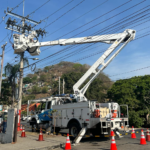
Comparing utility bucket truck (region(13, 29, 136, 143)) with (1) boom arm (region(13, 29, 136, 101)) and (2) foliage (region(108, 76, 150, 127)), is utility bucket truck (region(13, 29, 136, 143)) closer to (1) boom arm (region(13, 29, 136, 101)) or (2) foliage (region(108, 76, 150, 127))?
(1) boom arm (region(13, 29, 136, 101))

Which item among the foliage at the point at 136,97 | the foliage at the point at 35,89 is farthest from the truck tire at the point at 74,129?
the foliage at the point at 35,89

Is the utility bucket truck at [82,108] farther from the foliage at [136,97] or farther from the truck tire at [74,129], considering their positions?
the foliage at [136,97]

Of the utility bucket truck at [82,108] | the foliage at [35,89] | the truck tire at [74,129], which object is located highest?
the foliage at [35,89]

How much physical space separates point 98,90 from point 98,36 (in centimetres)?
2476

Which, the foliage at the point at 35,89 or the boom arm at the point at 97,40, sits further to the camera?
the foliage at the point at 35,89

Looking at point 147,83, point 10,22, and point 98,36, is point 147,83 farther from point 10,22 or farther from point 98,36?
point 10,22

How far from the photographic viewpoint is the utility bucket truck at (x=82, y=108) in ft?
33.4

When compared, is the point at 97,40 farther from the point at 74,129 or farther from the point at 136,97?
the point at 136,97

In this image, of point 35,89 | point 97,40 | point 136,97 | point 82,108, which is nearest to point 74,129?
point 82,108

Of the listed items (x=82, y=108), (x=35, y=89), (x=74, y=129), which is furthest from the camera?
(x=35, y=89)

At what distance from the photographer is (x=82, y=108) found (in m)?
10.8

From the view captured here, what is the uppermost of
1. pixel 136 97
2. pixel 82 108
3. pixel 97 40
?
pixel 97 40

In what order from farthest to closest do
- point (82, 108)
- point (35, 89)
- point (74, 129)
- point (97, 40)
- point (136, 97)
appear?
point (35, 89) → point (136, 97) → point (97, 40) → point (74, 129) → point (82, 108)

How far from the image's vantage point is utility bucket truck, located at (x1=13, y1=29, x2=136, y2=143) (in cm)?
1019
